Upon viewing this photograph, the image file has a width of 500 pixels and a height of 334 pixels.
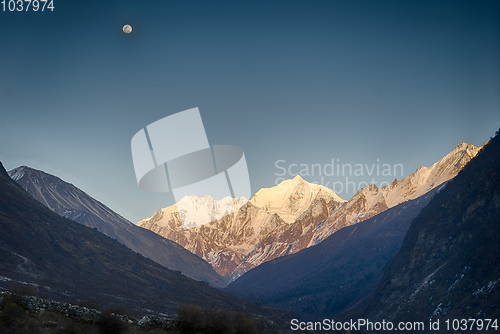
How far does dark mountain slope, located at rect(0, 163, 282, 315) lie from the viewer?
410 ft

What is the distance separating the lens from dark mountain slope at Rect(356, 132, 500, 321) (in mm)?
89500

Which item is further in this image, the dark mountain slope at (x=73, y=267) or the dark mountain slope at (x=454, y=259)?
the dark mountain slope at (x=73, y=267)

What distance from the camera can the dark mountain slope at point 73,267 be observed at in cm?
12504

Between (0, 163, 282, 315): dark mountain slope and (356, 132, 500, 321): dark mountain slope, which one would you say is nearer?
(356, 132, 500, 321): dark mountain slope

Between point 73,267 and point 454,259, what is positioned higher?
point 73,267

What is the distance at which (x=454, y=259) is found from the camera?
4402 inches

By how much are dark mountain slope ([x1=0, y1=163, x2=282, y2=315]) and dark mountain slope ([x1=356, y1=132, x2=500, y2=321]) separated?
58.6m

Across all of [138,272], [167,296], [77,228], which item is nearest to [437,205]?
[167,296]

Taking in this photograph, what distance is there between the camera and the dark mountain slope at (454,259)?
294 feet

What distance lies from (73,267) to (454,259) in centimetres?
13300

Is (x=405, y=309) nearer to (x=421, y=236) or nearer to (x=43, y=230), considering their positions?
(x=421, y=236)

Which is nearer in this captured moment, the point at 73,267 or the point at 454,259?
the point at 454,259

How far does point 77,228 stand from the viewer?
633 feet

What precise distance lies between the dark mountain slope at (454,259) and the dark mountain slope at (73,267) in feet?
192
